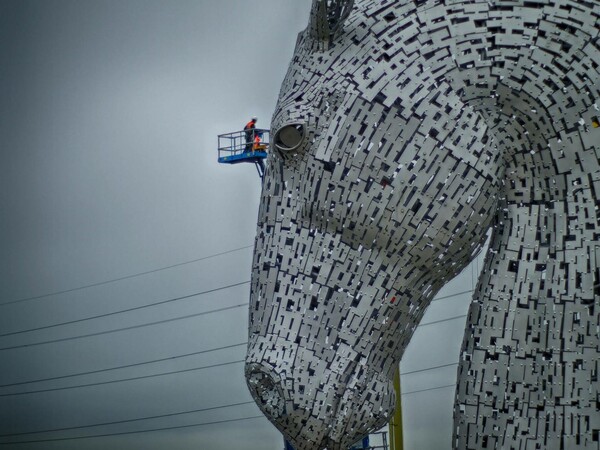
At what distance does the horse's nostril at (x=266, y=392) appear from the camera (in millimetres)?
2115

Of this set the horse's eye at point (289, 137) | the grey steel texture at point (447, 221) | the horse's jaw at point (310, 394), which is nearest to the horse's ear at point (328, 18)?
the grey steel texture at point (447, 221)

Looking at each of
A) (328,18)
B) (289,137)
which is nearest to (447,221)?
(289,137)

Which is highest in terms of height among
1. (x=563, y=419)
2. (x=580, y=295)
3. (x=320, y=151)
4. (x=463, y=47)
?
(x=463, y=47)

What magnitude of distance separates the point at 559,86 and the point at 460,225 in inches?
14.7

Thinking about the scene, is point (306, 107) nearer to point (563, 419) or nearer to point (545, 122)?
point (545, 122)

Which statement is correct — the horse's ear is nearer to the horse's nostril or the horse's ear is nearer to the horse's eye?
the horse's eye

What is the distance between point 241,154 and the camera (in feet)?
35.6

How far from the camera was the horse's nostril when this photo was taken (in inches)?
83.3

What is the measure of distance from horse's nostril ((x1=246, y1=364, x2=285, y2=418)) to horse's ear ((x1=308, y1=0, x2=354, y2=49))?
781mm

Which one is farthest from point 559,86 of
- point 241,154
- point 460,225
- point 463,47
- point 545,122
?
point 241,154

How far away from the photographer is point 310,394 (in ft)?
6.95

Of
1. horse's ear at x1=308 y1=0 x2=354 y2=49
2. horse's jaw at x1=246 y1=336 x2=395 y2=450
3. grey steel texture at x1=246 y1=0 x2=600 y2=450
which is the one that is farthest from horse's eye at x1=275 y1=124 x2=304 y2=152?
horse's jaw at x1=246 y1=336 x2=395 y2=450

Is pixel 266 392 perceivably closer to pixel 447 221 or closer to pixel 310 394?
pixel 310 394

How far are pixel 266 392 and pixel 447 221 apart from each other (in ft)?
1.83
